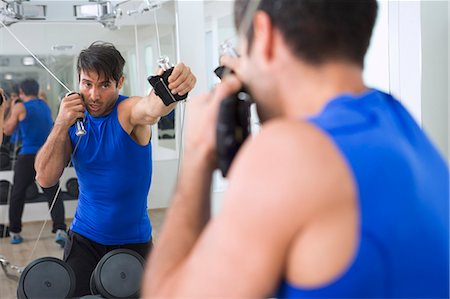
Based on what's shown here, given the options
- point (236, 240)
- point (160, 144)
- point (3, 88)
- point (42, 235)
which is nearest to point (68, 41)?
point (3, 88)

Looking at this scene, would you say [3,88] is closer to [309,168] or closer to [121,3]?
[121,3]

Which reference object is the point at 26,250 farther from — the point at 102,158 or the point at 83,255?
the point at 102,158

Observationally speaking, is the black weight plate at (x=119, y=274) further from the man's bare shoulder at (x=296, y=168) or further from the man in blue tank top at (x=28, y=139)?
the man's bare shoulder at (x=296, y=168)

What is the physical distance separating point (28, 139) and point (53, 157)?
1.53 feet

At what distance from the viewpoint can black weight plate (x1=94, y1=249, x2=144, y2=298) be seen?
2051mm

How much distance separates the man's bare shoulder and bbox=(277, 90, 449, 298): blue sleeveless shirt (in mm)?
19

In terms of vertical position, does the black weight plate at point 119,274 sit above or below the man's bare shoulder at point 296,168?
below

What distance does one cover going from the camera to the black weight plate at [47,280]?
6.70 ft

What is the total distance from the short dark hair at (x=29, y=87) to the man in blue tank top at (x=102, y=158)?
1.35 ft

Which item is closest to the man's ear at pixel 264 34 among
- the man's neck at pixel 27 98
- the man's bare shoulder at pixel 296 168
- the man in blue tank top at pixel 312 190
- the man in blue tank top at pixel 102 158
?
the man in blue tank top at pixel 312 190

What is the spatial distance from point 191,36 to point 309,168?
1.98 metres

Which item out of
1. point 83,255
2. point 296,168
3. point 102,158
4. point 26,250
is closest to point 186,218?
point 296,168

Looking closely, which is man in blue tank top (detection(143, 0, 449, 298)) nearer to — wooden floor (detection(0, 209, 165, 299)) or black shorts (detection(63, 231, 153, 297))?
black shorts (detection(63, 231, 153, 297))

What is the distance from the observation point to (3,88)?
2.46m
